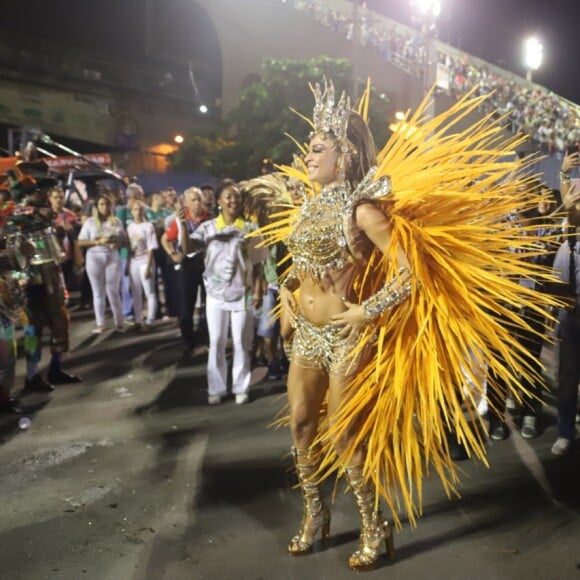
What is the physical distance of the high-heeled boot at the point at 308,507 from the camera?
309cm

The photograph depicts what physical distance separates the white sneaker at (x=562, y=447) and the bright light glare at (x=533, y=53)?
43422 millimetres

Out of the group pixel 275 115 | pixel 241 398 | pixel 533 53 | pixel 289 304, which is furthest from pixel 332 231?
pixel 533 53


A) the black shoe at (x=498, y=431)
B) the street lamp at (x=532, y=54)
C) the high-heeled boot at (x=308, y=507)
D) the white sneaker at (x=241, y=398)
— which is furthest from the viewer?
the street lamp at (x=532, y=54)

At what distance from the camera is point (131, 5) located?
33.9 metres

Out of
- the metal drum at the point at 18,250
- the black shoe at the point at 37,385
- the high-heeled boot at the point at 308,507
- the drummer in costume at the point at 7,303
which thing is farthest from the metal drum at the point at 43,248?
the high-heeled boot at the point at 308,507

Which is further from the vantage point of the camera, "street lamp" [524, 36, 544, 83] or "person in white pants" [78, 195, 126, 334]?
"street lamp" [524, 36, 544, 83]

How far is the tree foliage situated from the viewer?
2047 centimetres

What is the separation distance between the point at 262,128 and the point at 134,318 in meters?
13.5

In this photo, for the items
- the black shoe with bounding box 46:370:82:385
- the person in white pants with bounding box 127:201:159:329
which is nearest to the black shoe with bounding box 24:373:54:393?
the black shoe with bounding box 46:370:82:385

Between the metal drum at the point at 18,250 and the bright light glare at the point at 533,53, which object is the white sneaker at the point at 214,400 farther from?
the bright light glare at the point at 533,53

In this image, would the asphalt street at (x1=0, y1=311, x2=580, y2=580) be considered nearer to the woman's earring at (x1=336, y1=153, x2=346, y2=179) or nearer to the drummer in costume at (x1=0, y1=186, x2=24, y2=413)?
the drummer in costume at (x1=0, y1=186, x2=24, y2=413)

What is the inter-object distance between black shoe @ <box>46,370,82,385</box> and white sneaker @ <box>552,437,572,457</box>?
4655 millimetres

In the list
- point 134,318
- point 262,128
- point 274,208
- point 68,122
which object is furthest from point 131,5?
point 274,208

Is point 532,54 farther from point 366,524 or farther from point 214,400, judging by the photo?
point 366,524
